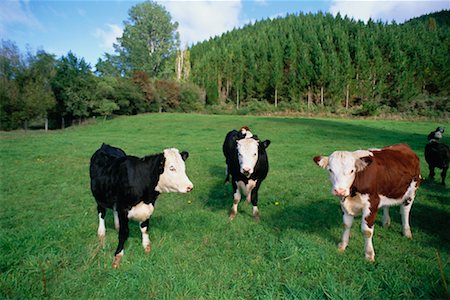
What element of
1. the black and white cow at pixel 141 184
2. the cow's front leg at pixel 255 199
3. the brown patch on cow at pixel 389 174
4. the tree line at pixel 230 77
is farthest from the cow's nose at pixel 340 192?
the tree line at pixel 230 77

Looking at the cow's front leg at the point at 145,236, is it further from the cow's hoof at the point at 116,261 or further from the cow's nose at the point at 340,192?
the cow's nose at the point at 340,192

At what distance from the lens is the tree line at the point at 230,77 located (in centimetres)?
3584

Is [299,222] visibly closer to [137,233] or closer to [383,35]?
[137,233]

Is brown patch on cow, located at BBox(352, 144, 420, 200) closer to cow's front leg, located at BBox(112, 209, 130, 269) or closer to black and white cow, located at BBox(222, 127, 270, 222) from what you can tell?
black and white cow, located at BBox(222, 127, 270, 222)

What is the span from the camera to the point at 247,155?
5.30 meters

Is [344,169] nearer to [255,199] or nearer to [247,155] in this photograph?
[247,155]

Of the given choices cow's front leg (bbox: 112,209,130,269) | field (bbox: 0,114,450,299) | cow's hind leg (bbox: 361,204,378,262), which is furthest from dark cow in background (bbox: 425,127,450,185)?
cow's front leg (bbox: 112,209,130,269)

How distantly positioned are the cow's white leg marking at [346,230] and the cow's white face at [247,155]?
181cm

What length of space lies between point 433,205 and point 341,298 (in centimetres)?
501

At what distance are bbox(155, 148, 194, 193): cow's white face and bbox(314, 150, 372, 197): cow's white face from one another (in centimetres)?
202

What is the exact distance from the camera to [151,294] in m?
3.14

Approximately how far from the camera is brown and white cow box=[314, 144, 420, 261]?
3.74 m

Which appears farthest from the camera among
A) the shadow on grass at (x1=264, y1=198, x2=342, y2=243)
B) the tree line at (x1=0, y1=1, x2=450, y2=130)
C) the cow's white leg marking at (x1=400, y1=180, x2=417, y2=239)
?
the tree line at (x1=0, y1=1, x2=450, y2=130)

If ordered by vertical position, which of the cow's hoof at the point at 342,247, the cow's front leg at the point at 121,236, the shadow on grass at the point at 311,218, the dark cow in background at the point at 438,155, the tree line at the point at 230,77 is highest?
the tree line at the point at 230,77
